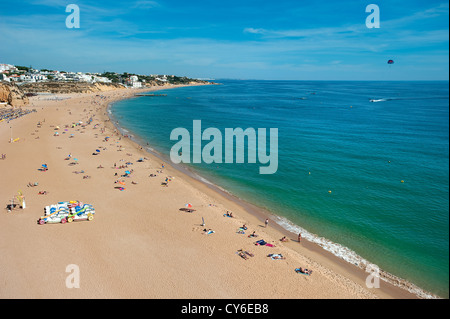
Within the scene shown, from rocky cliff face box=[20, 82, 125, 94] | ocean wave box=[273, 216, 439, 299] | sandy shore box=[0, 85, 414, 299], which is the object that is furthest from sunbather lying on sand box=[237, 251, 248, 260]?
rocky cliff face box=[20, 82, 125, 94]

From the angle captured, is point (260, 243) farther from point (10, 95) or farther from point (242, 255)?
point (10, 95)

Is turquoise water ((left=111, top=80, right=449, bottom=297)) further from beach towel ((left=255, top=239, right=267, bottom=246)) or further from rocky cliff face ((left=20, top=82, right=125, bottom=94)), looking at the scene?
rocky cliff face ((left=20, top=82, right=125, bottom=94))

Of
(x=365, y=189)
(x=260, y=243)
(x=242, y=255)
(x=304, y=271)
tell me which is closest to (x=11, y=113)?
(x=242, y=255)

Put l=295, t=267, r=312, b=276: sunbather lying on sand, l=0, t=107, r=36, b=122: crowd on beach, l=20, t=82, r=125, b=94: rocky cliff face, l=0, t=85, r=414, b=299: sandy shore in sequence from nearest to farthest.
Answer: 1. l=0, t=85, r=414, b=299: sandy shore
2. l=295, t=267, r=312, b=276: sunbather lying on sand
3. l=0, t=107, r=36, b=122: crowd on beach
4. l=20, t=82, r=125, b=94: rocky cliff face

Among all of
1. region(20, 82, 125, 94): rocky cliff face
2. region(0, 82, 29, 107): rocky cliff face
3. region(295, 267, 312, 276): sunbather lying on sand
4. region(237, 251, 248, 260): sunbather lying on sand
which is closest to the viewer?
region(295, 267, 312, 276): sunbather lying on sand

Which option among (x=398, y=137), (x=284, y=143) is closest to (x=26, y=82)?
(x=284, y=143)

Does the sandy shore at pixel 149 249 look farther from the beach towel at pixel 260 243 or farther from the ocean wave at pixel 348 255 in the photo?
the ocean wave at pixel 348 255

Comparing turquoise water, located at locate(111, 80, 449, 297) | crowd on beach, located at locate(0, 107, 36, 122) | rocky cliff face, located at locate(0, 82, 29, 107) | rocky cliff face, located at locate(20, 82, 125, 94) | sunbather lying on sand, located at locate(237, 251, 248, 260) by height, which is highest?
rocky cliff face, located at locate(20, 82, 125, 94)

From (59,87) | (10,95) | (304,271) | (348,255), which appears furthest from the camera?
(59,87)
